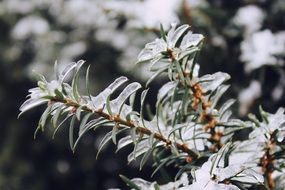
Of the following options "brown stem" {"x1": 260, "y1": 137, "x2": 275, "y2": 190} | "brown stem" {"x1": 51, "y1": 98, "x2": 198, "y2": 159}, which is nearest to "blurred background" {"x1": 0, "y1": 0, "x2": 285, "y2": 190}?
"brown stem" {"x1": 260, "y1": 137, "x2": 275, "y2": 190}

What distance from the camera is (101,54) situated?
9.16ft

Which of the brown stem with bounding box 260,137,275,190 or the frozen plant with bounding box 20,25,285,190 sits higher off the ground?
the frozen plant with bounding box 20,25,285,190

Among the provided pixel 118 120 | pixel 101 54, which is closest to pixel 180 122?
pixel 118 120

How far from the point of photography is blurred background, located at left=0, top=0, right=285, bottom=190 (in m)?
1.69

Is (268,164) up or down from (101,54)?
down

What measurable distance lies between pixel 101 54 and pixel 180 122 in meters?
1.91

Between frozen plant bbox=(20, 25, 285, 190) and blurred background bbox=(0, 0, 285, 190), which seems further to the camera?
blurred background bbox=(0, 0, 285, 190)

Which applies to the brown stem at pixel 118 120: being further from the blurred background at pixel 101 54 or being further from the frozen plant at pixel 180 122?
the blurred background at pixel 101 54

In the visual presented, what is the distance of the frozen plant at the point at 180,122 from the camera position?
2.71 ft

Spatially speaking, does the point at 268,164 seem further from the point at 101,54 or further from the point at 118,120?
the point at 101,54

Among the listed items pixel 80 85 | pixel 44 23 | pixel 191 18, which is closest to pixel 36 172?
pixel 80 85

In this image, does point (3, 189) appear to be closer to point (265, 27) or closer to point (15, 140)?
point (15, 140)

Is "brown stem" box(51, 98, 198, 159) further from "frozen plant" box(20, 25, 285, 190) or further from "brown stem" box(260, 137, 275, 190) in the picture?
"brown stem" box(260, 137, 275, 190)

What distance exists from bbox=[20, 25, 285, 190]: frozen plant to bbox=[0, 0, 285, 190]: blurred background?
65 cm
